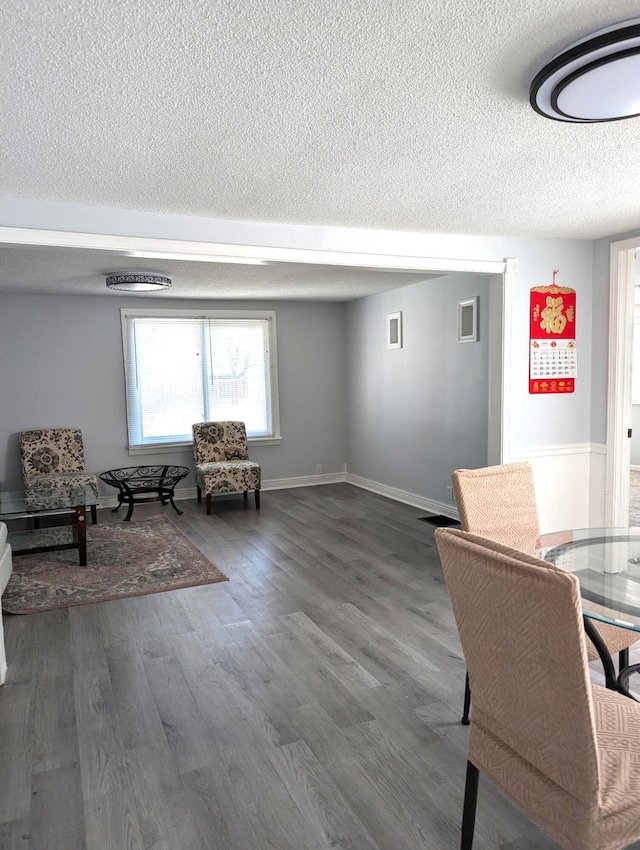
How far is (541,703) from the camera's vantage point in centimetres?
131

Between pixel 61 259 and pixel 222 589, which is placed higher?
pixel 61 259

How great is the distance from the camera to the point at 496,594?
1.34m

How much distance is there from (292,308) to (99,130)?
5192mm

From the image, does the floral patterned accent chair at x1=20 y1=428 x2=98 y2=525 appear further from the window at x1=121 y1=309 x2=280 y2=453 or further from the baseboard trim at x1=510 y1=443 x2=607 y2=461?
the baseboard trim at x1=510 y1=443 x2=607 y2=461

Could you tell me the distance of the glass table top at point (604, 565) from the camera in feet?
5.70

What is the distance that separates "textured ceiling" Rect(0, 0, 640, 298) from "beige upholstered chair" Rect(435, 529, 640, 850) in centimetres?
130

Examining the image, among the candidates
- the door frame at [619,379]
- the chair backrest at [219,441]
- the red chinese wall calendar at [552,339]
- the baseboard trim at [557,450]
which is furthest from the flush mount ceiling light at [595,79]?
the chair backrest at [219,441]

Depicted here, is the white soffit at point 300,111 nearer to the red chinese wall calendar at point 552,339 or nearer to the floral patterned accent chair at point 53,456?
the red chinese wall calendar at point 552,339

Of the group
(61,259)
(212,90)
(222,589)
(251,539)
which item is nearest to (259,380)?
(251,539)

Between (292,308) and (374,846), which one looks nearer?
(374,846)

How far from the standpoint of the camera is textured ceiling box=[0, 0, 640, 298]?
4.89 feet

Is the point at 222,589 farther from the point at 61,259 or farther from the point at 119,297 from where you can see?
the point at 119,297

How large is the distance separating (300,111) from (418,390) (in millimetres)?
4235

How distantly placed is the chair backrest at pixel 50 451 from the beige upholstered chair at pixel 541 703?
5476mm
